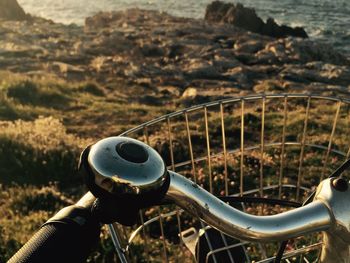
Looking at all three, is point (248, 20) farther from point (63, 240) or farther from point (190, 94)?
point (63, 240)

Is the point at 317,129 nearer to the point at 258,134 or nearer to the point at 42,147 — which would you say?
the point at 258,134

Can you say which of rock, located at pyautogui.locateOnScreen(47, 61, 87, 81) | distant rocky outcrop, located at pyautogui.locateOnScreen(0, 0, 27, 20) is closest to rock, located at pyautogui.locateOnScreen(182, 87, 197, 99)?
rock, located at pyautogui.locateOnScreen(47, 61, 87, 81)

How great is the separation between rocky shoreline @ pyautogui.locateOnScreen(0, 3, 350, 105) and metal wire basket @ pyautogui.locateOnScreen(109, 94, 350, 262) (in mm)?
2743

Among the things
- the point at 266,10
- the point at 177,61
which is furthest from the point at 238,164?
the point at 266,10

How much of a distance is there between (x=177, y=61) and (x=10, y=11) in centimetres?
1816

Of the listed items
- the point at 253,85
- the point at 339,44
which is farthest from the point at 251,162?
the point at 339,44

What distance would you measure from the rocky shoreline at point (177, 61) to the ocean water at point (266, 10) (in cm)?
789

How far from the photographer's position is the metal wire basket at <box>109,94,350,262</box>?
224 centimetres

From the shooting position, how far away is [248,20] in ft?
89.6

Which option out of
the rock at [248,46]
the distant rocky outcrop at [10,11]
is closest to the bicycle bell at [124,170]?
the rock at [248,46]

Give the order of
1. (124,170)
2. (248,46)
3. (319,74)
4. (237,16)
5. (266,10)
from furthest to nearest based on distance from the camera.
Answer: (266,10) → (237,16) → (248,46) → (319,74) → (124,170)

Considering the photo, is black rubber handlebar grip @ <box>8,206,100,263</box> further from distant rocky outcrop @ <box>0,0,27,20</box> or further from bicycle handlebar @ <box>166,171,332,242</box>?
distant rocky outcrop @ <box>0,0,27,20</box>

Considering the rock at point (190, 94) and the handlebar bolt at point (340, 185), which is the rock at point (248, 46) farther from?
the handlebar bolt at point (340, 185)

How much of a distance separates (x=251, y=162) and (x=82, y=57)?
11.9 m
